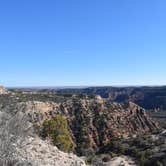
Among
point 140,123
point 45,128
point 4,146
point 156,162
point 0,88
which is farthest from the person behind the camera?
point 0,88

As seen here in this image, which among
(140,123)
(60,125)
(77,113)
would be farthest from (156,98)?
(60,125)

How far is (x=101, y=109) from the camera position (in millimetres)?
81562

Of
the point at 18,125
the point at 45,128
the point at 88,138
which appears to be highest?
the point at 18,125

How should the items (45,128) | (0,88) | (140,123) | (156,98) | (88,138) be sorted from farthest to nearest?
(156,98) < (0,88) < (140,123) < (88,138) < (45,128)

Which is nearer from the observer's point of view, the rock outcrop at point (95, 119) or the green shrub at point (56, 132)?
the green shrub at point (56, 132)

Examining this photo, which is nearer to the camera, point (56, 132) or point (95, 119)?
point (56, 132)

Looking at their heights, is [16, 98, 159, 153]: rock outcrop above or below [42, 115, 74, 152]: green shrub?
below

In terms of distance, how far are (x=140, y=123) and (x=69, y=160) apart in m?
70.5

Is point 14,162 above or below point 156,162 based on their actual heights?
above

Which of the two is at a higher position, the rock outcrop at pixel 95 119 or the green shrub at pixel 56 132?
the green shrub at pixel 56 132

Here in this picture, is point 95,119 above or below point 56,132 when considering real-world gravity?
below

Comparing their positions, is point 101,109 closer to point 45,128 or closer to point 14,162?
point 45,128

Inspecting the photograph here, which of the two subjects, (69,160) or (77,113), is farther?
(77,113)

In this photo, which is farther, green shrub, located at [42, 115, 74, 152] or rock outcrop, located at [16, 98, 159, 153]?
rock outcrop, located at [16, 98, 159, 153]
